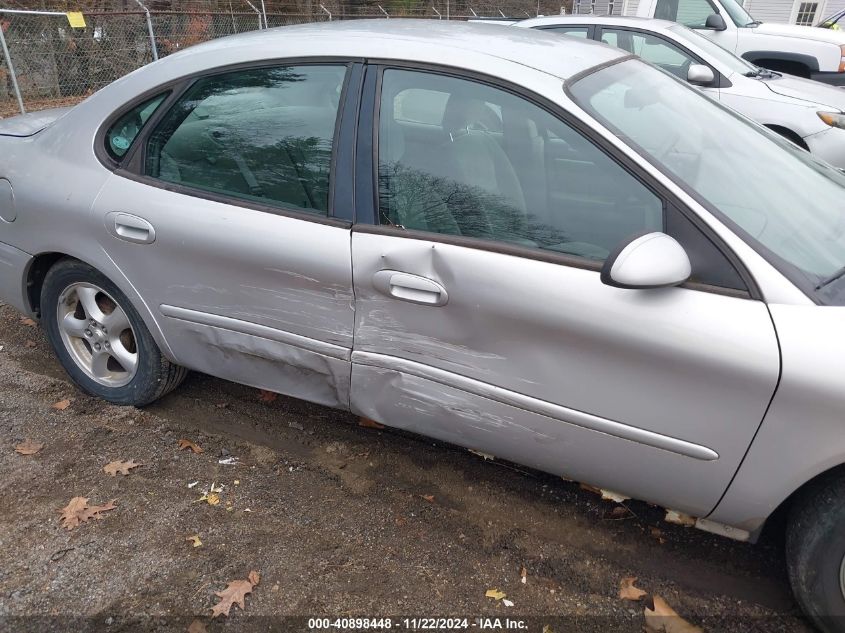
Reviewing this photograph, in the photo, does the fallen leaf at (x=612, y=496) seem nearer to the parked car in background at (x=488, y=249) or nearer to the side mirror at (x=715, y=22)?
the parked car in background at (x=488, y=249)

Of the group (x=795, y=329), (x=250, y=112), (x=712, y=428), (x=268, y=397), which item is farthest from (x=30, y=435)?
(x=795, y=329)

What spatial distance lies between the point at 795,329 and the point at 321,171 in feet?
5.34

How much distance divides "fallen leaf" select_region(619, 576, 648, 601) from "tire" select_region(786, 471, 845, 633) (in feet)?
1.55

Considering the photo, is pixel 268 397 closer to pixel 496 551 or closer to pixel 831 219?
pixel 496 551

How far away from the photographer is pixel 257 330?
2643 millimetres

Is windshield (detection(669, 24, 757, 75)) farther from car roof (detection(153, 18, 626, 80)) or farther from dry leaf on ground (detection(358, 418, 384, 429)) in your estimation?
dry leaf on ground (detection(358, 418, 384, 429))

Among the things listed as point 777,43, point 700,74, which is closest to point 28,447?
point 700,74

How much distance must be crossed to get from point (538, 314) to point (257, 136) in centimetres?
136

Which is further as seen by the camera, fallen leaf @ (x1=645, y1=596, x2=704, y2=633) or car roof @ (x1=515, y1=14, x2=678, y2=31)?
car roof @ (x1=515, y1=14, x2=678, y2=31)

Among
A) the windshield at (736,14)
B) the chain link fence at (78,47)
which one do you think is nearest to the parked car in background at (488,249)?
the windshield at (736,14)

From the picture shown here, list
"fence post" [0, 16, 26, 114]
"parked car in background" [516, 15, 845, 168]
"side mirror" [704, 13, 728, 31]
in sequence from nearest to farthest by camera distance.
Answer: "parked car in background" [516, 15, 845, 168] → "side mirror" [704, 13, 728, 31] → "fence post" [0, 16, 26, 114]

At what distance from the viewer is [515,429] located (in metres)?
2.28

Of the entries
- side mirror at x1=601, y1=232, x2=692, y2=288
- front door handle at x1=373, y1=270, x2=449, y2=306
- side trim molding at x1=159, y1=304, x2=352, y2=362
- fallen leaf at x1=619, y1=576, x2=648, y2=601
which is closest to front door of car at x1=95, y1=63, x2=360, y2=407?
side trim molding at x1=159, y1=304, x2=352, y2=362

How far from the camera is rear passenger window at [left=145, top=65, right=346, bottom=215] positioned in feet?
8.11
